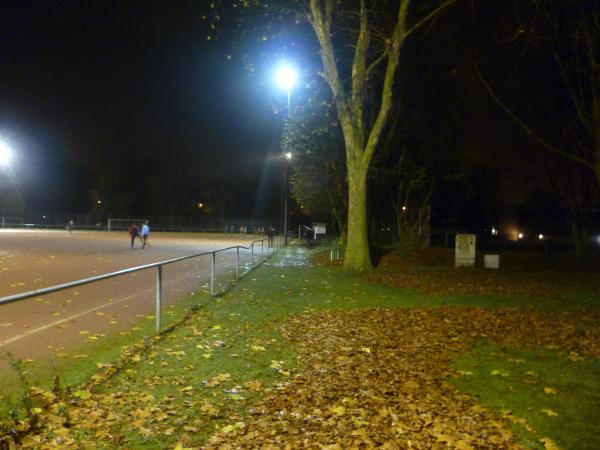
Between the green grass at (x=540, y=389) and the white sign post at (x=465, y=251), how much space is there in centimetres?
1342

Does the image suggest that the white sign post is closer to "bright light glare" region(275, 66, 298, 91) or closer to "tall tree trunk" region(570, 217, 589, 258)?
"bright light glare" region(275, 66, 298, 91)

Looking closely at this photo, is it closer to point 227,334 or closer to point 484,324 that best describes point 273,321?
point 227,334

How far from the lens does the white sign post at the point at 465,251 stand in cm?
2006

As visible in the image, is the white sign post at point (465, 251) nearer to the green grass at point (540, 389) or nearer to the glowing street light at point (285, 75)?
the glowing street light at point (285, 75)

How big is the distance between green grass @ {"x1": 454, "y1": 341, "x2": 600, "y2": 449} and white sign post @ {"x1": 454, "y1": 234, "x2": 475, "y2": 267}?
44.0 ft

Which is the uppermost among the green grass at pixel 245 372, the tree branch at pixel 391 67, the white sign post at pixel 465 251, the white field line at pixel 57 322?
the tree branch at pixel 391 67

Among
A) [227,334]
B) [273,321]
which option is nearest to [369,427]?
[227,334]

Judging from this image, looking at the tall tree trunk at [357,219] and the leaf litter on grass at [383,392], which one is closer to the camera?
the leaf litter on grass at [383,392]

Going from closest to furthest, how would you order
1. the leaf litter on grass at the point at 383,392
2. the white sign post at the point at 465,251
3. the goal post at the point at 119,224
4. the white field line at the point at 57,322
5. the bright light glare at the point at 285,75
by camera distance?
the leaf litter on grass at the point at 383,392, the white field line at the point at 57,322, the bright light glare at the point at 285,75, the white sign post at the point at 465,251, the goal post at the point at 119,224

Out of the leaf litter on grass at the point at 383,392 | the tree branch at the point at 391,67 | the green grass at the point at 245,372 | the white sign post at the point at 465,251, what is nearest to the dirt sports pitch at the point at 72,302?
the green grass at the point at 245,372

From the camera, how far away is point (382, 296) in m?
12.4

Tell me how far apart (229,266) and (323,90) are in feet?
28.9

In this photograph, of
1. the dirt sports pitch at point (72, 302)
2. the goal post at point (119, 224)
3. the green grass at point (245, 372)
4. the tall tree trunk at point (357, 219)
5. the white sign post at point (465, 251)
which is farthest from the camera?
the goal post at point (119, 224)

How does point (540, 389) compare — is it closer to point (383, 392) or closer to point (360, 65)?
point (383, 392)
